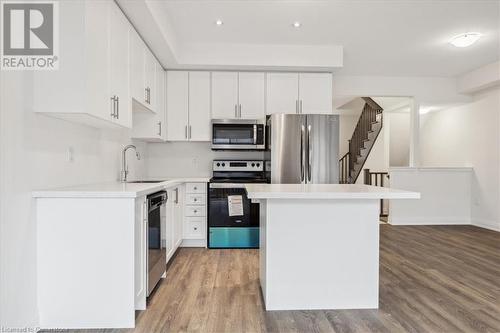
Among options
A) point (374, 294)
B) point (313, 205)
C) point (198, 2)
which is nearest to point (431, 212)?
point (374, 294)

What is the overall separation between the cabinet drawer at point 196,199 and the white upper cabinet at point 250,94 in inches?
48.6

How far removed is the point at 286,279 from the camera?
2242 mm

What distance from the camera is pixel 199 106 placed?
4.26 m

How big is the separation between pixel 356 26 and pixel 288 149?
159 centimetres

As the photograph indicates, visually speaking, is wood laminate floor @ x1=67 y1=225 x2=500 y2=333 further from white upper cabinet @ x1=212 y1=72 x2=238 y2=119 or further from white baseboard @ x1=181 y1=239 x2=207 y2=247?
white upper cabinet @ x1=212 y1=72 x2=238 y2=119

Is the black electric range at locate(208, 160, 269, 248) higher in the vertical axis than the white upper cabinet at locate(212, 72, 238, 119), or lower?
lower

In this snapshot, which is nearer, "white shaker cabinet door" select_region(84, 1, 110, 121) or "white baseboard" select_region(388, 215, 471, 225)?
"white shaker cabinet door" select_region(84, 1, 110, 121)

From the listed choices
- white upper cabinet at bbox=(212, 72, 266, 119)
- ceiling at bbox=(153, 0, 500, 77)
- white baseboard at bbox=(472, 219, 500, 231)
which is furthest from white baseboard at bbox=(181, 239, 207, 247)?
white baseboard at bbox=(472, 219, 500, 231)

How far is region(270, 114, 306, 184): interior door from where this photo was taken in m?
3.88

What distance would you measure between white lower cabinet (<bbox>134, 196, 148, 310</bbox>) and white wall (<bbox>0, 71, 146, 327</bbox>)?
0.60 meters

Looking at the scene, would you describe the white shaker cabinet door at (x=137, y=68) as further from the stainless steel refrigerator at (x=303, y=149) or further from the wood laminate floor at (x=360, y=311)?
the wood laminate floor at (x=360, y=311)

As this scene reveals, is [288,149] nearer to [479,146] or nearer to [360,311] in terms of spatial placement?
[360,311]

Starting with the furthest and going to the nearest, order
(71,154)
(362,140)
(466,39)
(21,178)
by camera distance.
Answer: (362,140) < (466,39) < (71,154) < (21,178)

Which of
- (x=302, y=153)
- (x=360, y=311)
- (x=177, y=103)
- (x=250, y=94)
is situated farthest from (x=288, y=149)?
(x=360, y=311)
